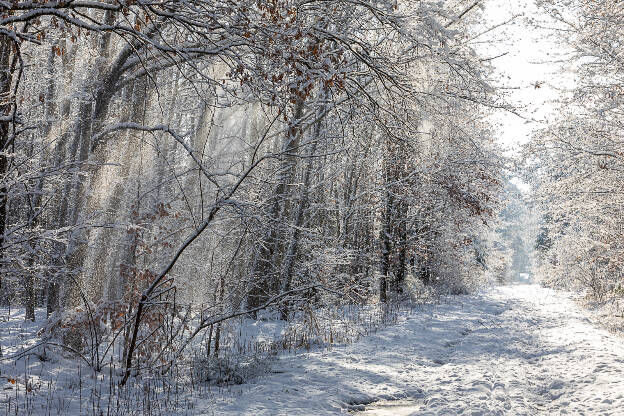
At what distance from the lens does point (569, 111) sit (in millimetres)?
13516

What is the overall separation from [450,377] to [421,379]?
0.48 m

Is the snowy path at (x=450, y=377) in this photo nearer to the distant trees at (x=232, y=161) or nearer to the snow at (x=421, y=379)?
the snow at (x=421, y=379)

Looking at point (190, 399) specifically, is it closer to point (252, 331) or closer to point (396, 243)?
point (252, 331)

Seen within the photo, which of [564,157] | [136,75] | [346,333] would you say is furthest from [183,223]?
[564,157]

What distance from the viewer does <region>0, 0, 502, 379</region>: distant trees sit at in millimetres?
5492

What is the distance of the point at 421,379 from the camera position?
24.7 ft

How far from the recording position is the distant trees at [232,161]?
549cm

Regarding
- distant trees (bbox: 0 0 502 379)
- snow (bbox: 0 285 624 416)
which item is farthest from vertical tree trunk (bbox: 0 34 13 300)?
snow (bbox: 0 285 624 416)

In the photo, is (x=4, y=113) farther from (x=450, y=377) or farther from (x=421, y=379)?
(x=450, y=377)

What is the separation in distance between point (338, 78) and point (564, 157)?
10.8 metres

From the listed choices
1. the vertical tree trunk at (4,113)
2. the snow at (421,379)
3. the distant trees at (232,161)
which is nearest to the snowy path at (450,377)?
the snow at (421,379)

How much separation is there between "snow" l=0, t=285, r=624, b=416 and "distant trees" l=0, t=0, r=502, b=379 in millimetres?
997

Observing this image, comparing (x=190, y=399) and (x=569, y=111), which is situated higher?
(x=569, y=111)

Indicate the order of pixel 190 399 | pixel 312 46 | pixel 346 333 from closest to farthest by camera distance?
1. pixel 312 46
2. pixel 190 399
3. pixel 346 333
